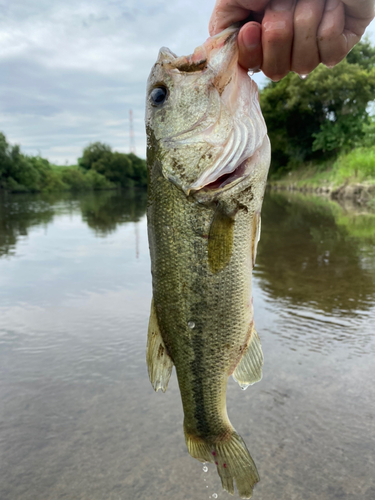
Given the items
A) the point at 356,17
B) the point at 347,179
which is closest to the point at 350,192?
the point at 347,179

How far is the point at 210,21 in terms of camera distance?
1950mm

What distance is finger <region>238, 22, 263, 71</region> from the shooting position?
1.72m

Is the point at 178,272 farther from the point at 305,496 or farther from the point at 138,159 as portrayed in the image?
the point at 138,159

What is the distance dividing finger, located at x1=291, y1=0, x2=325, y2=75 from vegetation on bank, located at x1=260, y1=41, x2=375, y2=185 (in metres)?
20.8

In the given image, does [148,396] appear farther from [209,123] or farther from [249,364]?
[209,123]

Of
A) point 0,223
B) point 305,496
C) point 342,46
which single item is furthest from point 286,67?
point 0,223

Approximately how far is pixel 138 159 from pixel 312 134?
51598mm

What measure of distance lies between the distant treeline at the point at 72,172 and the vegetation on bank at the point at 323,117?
1970 cm

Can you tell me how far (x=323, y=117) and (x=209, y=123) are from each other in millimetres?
30838

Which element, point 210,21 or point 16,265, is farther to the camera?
point 16,265

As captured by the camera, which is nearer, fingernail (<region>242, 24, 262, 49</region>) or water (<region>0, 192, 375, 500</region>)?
fingernail (<region>242, 24, 262, 49</region>)

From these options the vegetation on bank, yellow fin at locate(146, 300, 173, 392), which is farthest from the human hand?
the vegetation on bank

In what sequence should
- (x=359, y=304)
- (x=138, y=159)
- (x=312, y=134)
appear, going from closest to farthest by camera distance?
1. (x=359, y=304)
2. (x=312, y=134)
3. (x=138, y=159)

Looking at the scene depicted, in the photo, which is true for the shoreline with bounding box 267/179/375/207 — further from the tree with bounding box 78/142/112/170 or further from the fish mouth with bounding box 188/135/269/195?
the tree with bounding box 78/142/112/170
